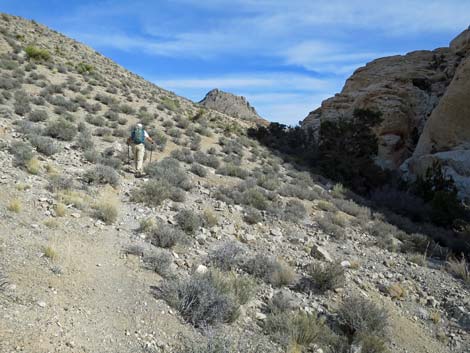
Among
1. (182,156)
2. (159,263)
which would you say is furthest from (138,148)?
(159,263)

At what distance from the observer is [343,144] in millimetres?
18734

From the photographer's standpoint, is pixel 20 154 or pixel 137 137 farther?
pixel 137 137

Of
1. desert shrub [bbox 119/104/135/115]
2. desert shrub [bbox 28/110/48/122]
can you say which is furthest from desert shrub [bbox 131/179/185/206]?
desert shrub [bbox 119/104/135/115]

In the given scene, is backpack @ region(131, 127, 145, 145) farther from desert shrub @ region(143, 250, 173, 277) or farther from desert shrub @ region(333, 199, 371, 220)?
desert shrub @ region(333, 199, 371, 220)

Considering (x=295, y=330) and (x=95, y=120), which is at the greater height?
(x=95, y=120)

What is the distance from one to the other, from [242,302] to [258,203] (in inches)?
182

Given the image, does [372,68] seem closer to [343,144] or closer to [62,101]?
[343,144]

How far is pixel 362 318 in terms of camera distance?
17.2 feet

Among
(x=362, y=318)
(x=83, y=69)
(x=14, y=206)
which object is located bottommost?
(x=362, y=318)

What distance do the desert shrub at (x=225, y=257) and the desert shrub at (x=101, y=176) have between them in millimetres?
3372

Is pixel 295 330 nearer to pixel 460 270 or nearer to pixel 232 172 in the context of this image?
pixel 460 270

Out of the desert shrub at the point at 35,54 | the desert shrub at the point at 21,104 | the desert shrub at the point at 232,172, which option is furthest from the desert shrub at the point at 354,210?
the desert shrub at the point at 35,54

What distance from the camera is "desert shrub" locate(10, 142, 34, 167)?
7797 mm

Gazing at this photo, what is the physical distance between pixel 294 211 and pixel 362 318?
4.61 meters
